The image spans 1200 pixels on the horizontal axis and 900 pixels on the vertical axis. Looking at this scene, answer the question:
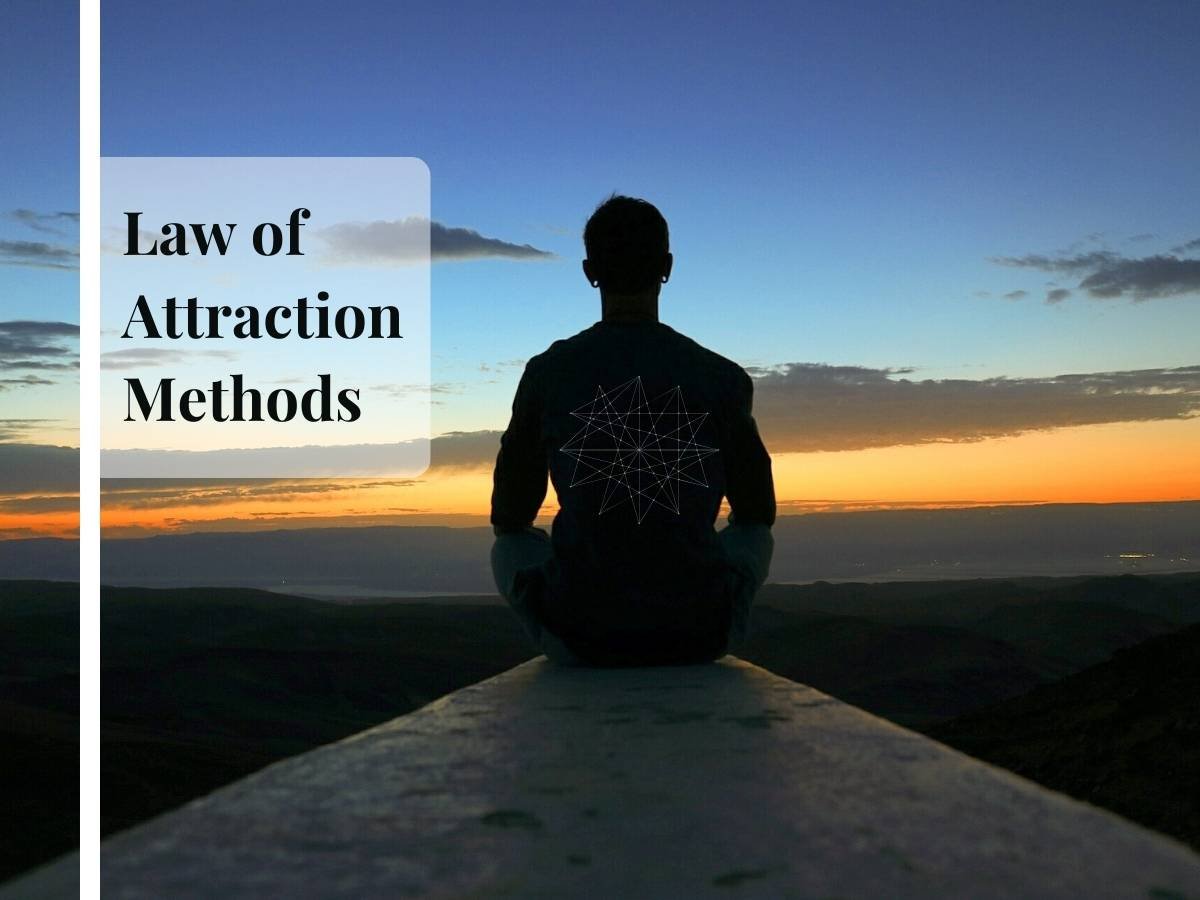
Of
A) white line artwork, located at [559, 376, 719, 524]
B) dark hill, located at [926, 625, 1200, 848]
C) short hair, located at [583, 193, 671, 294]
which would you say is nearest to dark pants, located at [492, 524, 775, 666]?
white line artwork, located at [559, 376, 719, 524]

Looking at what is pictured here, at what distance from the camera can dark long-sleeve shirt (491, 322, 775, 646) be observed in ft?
9.77

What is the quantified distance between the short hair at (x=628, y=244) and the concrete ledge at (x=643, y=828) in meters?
1.85

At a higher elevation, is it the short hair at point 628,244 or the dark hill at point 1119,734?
the short hair at point 628,244

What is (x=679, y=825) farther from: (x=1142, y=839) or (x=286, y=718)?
(x=286, y=718)

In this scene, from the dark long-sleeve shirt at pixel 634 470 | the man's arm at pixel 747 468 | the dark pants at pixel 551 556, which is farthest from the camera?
the man's arm at pixel 747 468

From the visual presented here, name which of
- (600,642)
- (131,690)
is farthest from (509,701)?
(131,690)

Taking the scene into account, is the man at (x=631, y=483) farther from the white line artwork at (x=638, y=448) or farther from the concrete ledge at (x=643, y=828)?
the concrete ledge at (x=643, y=828)

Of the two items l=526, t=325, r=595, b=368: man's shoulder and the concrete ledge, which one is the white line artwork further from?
the concrete ledge

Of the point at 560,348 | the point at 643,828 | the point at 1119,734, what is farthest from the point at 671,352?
the point at 1119,734

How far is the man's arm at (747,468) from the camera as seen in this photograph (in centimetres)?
321

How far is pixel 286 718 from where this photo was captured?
1082 inches

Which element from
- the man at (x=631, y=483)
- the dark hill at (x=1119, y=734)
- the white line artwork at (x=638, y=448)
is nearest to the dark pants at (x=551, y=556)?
the man at (x=631, y=483)

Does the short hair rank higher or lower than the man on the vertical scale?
higher

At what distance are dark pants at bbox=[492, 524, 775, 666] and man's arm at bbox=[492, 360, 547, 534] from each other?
54mm
